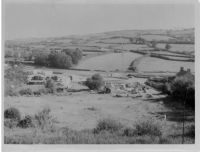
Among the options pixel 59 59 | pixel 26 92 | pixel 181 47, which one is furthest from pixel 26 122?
pixel 181 47

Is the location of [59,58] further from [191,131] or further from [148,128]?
[191,131]

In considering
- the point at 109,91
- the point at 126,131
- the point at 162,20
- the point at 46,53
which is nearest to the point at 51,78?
the point at 46,53

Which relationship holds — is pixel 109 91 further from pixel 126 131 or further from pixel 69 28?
pixel 69 28

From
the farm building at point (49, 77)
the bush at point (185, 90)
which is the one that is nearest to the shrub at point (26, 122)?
the farm building at point (49, 77)

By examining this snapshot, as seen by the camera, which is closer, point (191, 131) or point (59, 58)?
point (191, 131)

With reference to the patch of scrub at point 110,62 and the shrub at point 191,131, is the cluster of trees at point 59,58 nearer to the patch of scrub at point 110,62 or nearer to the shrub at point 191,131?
the patch of scrub at point 110,62

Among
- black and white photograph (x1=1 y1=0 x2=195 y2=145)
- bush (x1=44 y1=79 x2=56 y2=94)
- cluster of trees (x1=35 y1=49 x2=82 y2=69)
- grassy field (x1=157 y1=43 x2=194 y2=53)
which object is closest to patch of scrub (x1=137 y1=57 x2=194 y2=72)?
black and white photograph (x1=1 y1=0 x2=195 y2=145)
